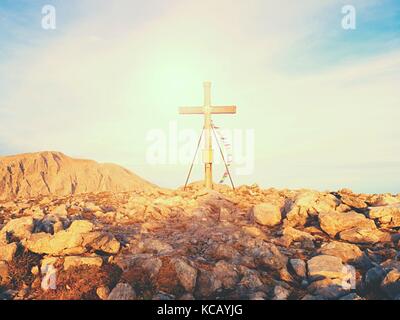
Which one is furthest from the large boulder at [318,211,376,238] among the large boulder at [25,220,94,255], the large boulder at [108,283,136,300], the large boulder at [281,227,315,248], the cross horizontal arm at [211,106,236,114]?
the cross horizontal arm at [211,106,236,114]

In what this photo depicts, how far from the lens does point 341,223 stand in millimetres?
15000

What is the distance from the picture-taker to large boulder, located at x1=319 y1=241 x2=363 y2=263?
12789 mm

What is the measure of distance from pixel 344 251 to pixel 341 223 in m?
2.21

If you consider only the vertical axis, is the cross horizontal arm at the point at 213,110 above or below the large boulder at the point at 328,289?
above

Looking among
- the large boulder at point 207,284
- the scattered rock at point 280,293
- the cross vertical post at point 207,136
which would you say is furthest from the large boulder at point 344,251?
the cross vertical post at point 207,136

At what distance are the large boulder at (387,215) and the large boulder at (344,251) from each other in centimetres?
305

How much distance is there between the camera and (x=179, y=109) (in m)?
23.8

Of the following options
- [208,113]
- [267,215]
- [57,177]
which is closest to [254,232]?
[267,215]

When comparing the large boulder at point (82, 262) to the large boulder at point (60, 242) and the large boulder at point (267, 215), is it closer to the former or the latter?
the large boulder at point (60, 242)

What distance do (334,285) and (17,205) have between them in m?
18.0

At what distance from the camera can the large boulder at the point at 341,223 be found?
14922mm

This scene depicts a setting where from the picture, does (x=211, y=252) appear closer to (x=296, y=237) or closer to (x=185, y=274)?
(x=185, y=274)

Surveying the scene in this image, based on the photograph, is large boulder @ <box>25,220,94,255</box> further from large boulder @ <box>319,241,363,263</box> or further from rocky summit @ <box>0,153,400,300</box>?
large boulder @ <box>319,241,363,263</box>
